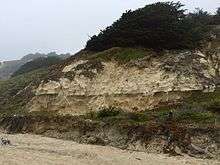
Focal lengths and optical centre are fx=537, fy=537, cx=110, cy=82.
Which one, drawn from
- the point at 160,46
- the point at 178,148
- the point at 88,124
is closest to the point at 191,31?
the point at 160,46

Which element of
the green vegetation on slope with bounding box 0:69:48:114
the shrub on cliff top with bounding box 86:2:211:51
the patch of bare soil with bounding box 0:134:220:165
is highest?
the shrub on cliff top with bounding box 86:2:211:51

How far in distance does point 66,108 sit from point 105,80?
327 centimetres

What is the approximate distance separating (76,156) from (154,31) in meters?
17.8

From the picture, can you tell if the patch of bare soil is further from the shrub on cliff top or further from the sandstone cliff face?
the shrub on cliff top

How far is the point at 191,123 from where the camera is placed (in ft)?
85.4

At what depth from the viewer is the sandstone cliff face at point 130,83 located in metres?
32.8

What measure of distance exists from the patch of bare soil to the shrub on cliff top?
13.8 meters

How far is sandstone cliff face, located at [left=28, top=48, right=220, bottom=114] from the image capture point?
32781 mm

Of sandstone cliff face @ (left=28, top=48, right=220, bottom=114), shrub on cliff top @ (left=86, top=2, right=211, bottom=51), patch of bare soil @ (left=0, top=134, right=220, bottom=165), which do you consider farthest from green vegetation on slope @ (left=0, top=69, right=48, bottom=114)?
patch of bare soil @ (left=0, top=134, right=220, bottom=165)

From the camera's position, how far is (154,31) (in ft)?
123

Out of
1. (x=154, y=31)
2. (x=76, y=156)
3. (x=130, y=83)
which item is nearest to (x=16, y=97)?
(x=130, y=83)

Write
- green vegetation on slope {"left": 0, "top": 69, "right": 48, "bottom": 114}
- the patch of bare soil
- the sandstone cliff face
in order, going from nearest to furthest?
the patch of bare soil, the sandstone cliff face, green vegetation on slope {"left": 0, "top": 69, "right": 48, "bottom": 114}

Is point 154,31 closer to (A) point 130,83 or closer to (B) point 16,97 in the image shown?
(A) point 130,83

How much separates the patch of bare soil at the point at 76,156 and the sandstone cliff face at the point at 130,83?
8.15 metres
